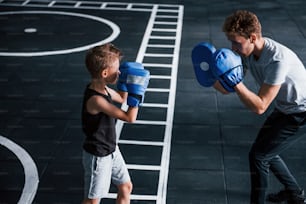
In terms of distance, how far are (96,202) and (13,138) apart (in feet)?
5.05

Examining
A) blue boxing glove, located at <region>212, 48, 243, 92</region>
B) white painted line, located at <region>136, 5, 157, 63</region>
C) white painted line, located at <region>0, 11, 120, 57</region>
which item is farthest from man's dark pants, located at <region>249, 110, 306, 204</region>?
white painted line, located at <region>0, 11, 120, 57</region>

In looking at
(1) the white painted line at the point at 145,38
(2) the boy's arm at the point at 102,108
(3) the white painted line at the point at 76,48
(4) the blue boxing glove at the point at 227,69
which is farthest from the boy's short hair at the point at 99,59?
(3) the white painted line at the point at 76,48

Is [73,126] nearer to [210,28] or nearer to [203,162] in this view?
[203,162]

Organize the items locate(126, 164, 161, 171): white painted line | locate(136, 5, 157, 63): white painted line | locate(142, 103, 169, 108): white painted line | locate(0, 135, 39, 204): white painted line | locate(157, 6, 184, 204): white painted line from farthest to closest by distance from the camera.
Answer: locate(136, 5, 157, 63): white painted line
locate(142, 103, 169, 108): white painted line
locate(126, 164, 161, 171): white painted line
locate(157, 6, 184, 204): white painted line
locate(0, 135, 39, 204): white painted line

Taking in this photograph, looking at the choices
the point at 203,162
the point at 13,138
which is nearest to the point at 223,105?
the point at 203,162

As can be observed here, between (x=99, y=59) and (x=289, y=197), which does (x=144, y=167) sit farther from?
(x=99, y=59)

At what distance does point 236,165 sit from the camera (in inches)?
142

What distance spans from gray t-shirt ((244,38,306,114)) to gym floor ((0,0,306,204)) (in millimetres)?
793

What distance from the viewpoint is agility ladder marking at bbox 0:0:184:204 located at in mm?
3525

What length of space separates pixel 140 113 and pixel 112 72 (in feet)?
6.63

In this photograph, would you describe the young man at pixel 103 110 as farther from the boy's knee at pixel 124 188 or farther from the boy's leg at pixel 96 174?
the boy's knee at pixel 124 188

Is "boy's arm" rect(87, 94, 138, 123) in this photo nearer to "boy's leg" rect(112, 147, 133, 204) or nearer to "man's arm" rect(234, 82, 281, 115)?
"boy's leg" rect(112, 147, 133, 204)

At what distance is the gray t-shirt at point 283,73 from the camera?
254cm

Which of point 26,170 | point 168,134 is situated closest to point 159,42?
point 168,134
